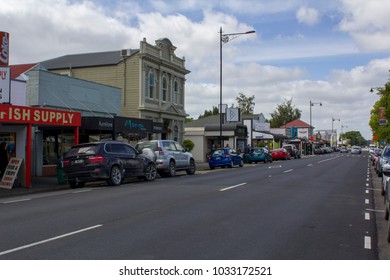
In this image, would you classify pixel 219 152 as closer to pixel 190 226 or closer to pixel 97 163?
pixel 97 163

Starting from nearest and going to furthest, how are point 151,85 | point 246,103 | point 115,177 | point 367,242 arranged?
point 367,242
point 115,177
point 151,85
point 246,103

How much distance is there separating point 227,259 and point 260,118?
78244 mm

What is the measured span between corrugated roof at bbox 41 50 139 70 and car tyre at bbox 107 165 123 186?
18253mm

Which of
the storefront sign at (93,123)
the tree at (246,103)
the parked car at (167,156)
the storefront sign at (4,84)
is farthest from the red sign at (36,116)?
the tree at (246,103)

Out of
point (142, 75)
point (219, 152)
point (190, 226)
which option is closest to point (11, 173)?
point (190, 226)

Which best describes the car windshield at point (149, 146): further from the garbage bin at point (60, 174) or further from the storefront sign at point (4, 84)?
the storefront sign at point (4, 84)

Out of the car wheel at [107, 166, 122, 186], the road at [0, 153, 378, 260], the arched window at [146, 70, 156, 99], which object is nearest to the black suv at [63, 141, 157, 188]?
the car wheel at [107, 166, 122, 186]

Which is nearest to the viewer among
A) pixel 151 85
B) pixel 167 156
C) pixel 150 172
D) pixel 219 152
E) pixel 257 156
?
pixel 150 172

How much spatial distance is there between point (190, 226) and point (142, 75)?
26408mm

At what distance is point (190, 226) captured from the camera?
8891mm

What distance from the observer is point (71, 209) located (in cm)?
1133

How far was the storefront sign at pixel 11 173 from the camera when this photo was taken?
17047mm

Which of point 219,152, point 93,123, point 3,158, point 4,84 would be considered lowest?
point 3,158

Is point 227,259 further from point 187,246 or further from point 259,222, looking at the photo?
point 259,222
